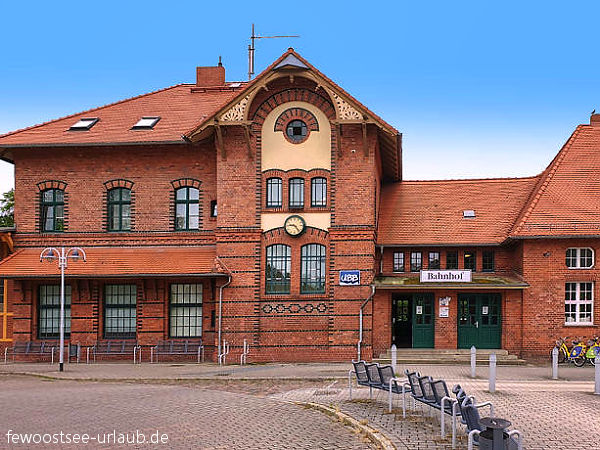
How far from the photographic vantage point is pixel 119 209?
86.2 feet

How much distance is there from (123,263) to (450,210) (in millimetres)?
12962

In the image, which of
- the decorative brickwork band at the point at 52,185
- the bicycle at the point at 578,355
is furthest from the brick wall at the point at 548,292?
the decorative brickwork band at the point at 52,185

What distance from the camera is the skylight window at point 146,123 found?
87.4 feet

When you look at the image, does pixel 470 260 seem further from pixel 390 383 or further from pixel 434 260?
pixel 390 383

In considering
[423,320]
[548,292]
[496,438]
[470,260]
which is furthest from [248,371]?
[496,438]

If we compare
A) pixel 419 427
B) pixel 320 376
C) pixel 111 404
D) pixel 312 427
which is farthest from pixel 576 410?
pixel 111 404

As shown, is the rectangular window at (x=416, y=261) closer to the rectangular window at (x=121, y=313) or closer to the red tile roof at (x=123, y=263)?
the red tile roof at (x=123, y=263)

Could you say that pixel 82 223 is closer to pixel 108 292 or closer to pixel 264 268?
pixel 108 292

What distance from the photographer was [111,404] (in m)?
14.1

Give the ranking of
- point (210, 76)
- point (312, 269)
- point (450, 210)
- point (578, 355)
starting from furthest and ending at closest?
point (210, 76), point (450, 210), point (312, 269), point (578, 355)

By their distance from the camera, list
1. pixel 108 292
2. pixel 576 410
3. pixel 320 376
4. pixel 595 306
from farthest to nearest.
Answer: pixel 108 292 < pixel 595 306 < pixel 320 376 < pixel 576 410

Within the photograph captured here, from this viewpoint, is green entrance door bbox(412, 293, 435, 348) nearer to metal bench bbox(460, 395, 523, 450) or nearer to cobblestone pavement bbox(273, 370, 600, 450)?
cobblestone pavement bbox(273, 370, 600, 450)

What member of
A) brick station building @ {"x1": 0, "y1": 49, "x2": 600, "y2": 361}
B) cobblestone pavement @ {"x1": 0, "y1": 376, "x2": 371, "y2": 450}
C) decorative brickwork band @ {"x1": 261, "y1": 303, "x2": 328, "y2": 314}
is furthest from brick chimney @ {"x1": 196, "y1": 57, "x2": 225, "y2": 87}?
cobblestone pavement @ {"x1": 0, "y1": 376, "x2": 371, "y2": 450}

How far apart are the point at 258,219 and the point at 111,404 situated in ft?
37.4
